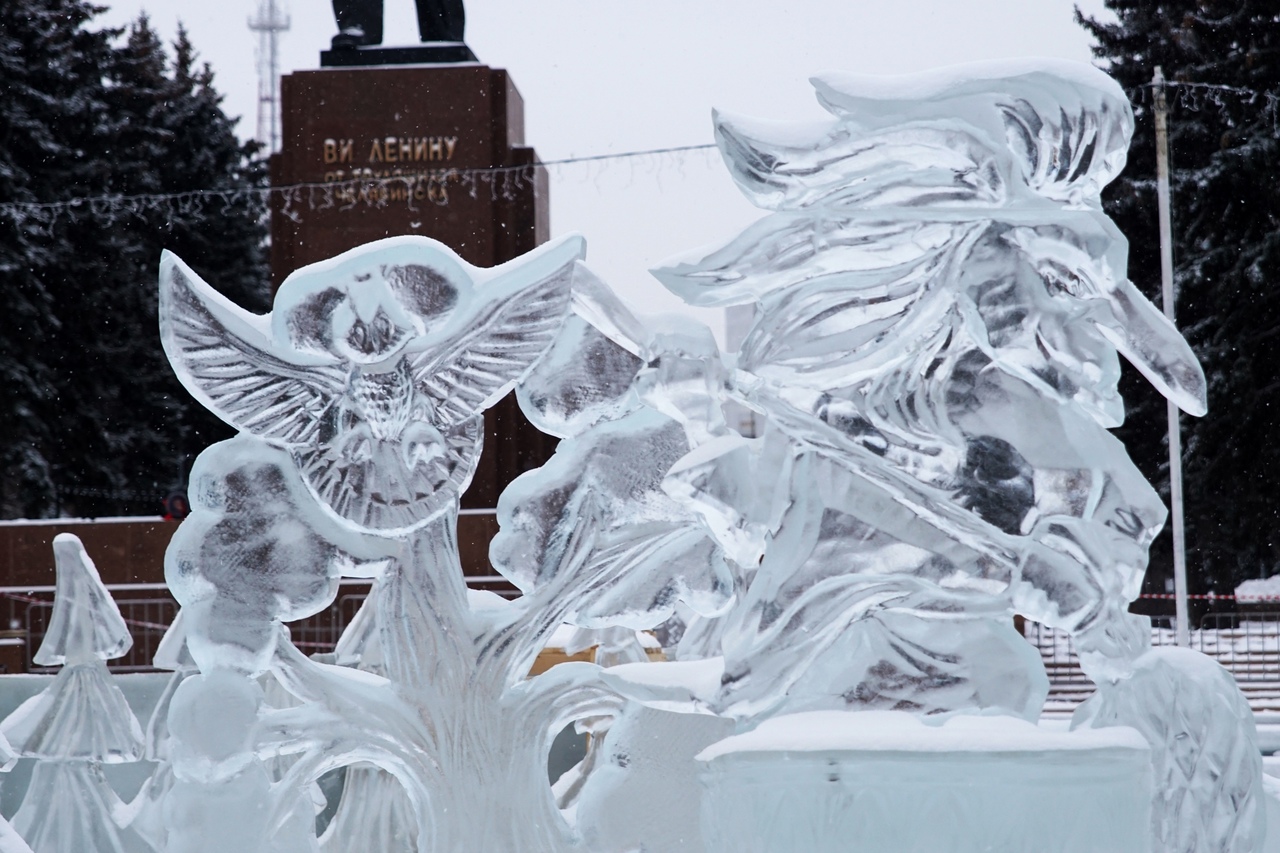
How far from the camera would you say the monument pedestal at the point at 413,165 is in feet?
38.2

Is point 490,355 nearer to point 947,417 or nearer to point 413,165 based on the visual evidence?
point 947,417

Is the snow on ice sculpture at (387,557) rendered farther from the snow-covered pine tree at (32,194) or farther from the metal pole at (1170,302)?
the snow-covered pine tree at (32,194)

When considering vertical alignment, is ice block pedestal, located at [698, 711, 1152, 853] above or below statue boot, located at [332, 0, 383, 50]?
below

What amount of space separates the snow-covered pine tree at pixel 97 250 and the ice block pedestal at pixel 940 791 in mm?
17873

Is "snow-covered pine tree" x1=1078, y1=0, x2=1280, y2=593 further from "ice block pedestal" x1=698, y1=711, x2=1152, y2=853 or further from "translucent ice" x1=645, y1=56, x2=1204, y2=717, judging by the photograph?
"ice block pedestal" x1=698, y1=711, x2=1152, y2=853

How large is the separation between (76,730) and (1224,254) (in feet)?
55.2

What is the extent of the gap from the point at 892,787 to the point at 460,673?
0.65 meters

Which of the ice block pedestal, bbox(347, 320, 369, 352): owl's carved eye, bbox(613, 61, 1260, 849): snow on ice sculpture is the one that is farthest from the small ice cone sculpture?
the ice block pedestal

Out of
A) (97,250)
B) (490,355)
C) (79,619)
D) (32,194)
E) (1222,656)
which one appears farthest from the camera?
(97,250)

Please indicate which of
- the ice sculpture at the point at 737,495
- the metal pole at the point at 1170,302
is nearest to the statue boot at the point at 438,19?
the metal pole at the point at 1170,302

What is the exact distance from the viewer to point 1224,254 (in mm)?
18375

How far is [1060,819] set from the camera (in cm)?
184

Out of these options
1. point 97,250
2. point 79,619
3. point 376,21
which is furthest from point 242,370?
point 97,250

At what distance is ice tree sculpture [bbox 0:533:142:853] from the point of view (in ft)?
12.5
